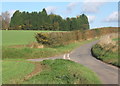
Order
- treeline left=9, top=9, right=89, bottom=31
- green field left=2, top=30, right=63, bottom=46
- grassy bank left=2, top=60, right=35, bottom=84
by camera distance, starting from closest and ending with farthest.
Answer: grassy bank left=2, top=60, right=35, bottom=84 < green field left=2, top=30, right=63, bottom=46 < treeline left=9, top=9, right=89, bottom=31

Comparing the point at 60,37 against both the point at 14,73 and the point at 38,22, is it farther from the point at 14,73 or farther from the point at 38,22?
the point at 38,22

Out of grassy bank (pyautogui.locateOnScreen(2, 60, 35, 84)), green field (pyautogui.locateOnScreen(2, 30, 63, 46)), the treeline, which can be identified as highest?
the treeline

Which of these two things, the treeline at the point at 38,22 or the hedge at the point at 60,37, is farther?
the treeline at the point at 38,22

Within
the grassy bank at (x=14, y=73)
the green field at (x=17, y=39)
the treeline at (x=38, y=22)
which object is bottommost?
the grassy bank at (x=14, y=73)

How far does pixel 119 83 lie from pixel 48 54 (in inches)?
793

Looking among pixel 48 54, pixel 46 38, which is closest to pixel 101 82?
pixel 48 54

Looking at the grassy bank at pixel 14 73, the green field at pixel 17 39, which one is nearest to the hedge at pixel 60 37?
the green field at pixel 17 39

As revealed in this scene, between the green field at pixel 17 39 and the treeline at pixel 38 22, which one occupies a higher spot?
the treeline at pixel 38 22

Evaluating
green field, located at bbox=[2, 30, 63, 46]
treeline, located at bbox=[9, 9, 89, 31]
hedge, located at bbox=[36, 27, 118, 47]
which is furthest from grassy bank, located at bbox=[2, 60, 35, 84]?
treeline, located at bbox=[9, 9, 89, 31]

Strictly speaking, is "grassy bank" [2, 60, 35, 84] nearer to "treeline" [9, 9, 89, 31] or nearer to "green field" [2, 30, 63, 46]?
"green field" [2, 30, 63, 46]

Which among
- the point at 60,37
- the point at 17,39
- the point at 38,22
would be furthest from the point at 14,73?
the point at 38,22

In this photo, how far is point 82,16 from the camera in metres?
116

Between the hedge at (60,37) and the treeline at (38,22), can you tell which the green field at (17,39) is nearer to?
the hedge at (60,37)

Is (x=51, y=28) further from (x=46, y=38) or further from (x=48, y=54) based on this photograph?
(x=48, y=54)
